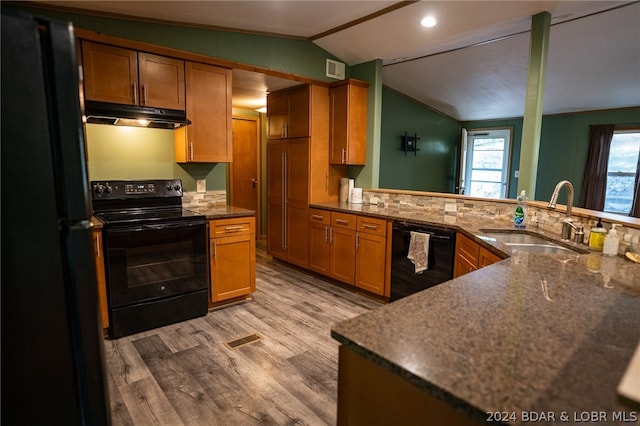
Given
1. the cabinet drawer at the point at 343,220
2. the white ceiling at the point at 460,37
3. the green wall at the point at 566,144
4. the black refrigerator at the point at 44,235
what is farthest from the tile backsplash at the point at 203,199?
the green wall at the point at 566,144

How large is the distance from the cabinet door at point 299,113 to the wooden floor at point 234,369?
78.1 inches

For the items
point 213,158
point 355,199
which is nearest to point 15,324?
point 213,158

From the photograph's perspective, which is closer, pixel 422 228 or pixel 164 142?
pixel 422 228

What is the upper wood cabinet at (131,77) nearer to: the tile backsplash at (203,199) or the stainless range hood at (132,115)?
the stainless range hood at (132,115)

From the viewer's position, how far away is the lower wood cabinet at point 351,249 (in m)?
3.44

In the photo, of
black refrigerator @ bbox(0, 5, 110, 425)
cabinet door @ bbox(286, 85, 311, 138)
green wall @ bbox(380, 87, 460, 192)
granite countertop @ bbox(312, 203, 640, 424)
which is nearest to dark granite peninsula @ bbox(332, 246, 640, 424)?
granite countertop @ bbox(312, 203, 640, 424)

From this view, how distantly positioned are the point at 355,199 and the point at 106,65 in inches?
107

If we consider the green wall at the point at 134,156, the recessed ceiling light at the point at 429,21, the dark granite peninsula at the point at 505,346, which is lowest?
the dark granite peninsula at the point at 505,346

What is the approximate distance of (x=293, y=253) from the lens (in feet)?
14.6

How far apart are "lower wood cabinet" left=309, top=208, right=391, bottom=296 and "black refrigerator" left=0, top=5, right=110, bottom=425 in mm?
2727

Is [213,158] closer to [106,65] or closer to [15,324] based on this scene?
[106,65]

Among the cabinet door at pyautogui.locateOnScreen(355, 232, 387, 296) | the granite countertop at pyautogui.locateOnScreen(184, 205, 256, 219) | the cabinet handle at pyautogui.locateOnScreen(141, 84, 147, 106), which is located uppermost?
the cabinet handle at pyautogui.locateOnScreen(141, 84, 147, 106)

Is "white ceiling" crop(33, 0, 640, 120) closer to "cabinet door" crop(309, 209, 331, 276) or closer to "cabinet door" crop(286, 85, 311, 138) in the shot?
"cabinet door" crop(286, 85, 311, 138)

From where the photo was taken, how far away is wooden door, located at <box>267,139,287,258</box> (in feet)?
14.9
